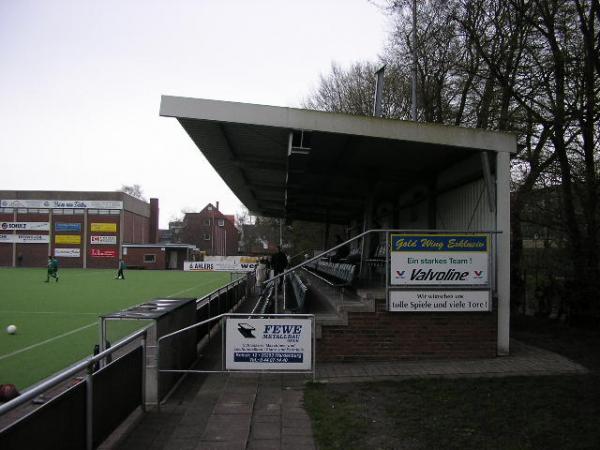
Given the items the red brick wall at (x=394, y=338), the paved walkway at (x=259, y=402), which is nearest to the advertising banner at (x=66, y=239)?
the paved walkway at (x=259, y=402)

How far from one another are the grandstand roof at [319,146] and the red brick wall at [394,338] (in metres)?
2.85

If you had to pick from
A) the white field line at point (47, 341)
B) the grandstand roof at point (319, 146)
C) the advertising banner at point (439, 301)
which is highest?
the grandstand roof at point (319, 146)

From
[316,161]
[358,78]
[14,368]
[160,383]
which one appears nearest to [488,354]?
[160,383]

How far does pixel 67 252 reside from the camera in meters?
63.6

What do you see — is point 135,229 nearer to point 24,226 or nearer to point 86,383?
point 24,226

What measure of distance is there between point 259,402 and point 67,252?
62.9 metres

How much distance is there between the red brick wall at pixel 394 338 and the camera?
8.56 meters

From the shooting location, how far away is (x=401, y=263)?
340 inches

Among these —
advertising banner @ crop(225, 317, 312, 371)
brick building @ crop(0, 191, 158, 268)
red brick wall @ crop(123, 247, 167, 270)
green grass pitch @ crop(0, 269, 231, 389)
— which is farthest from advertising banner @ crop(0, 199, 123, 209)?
advertising banner @ crop(225, 317, 312, 371)

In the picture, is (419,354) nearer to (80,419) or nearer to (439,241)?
(439,241)

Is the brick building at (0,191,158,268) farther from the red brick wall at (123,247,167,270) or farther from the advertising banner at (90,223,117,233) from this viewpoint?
the red brick wall at (123,247,167,270)

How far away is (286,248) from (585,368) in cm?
4518

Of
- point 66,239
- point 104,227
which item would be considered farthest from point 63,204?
point 104,227

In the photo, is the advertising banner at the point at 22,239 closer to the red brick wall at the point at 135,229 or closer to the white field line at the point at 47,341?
the red brick wall at the point at 135,229
